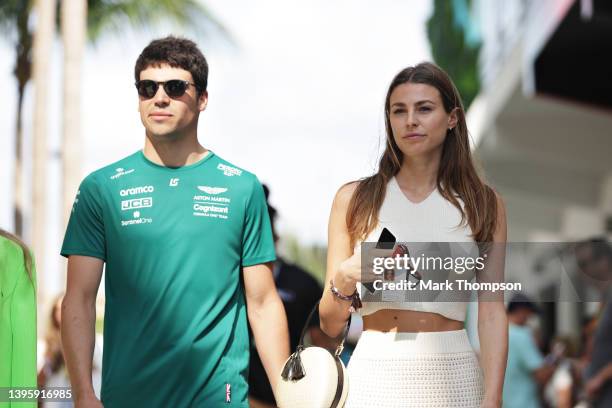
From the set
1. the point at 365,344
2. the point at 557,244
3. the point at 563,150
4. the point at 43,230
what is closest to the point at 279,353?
the point at 365,344

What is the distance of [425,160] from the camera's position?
18.7 ft

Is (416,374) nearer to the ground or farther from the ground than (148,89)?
nearer to the ground

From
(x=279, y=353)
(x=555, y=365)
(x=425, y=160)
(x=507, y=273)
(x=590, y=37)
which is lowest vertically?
(x=555, y=365)

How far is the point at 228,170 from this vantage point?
5.91 metres

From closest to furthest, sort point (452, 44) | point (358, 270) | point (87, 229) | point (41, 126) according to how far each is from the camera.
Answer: point (358, 270)
point (87, 229)
point (41, 126)
point (452, 44)

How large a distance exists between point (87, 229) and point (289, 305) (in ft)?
8.70

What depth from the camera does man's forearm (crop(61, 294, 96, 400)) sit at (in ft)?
18.1

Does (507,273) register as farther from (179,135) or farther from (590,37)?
(590,37)

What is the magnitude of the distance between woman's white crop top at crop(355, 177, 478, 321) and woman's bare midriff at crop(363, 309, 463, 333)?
20 mm

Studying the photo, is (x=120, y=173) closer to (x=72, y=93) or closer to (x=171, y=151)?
(x=171, y=151)

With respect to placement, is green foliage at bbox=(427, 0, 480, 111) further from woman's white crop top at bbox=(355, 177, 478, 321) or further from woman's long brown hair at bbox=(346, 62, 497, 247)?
woman's white crop top at bbox=(355, 177, 478, 321)

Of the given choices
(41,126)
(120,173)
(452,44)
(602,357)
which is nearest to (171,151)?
(120,173)

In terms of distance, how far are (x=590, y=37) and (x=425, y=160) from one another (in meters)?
14.0

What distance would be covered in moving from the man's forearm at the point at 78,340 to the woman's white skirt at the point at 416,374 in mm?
1058
